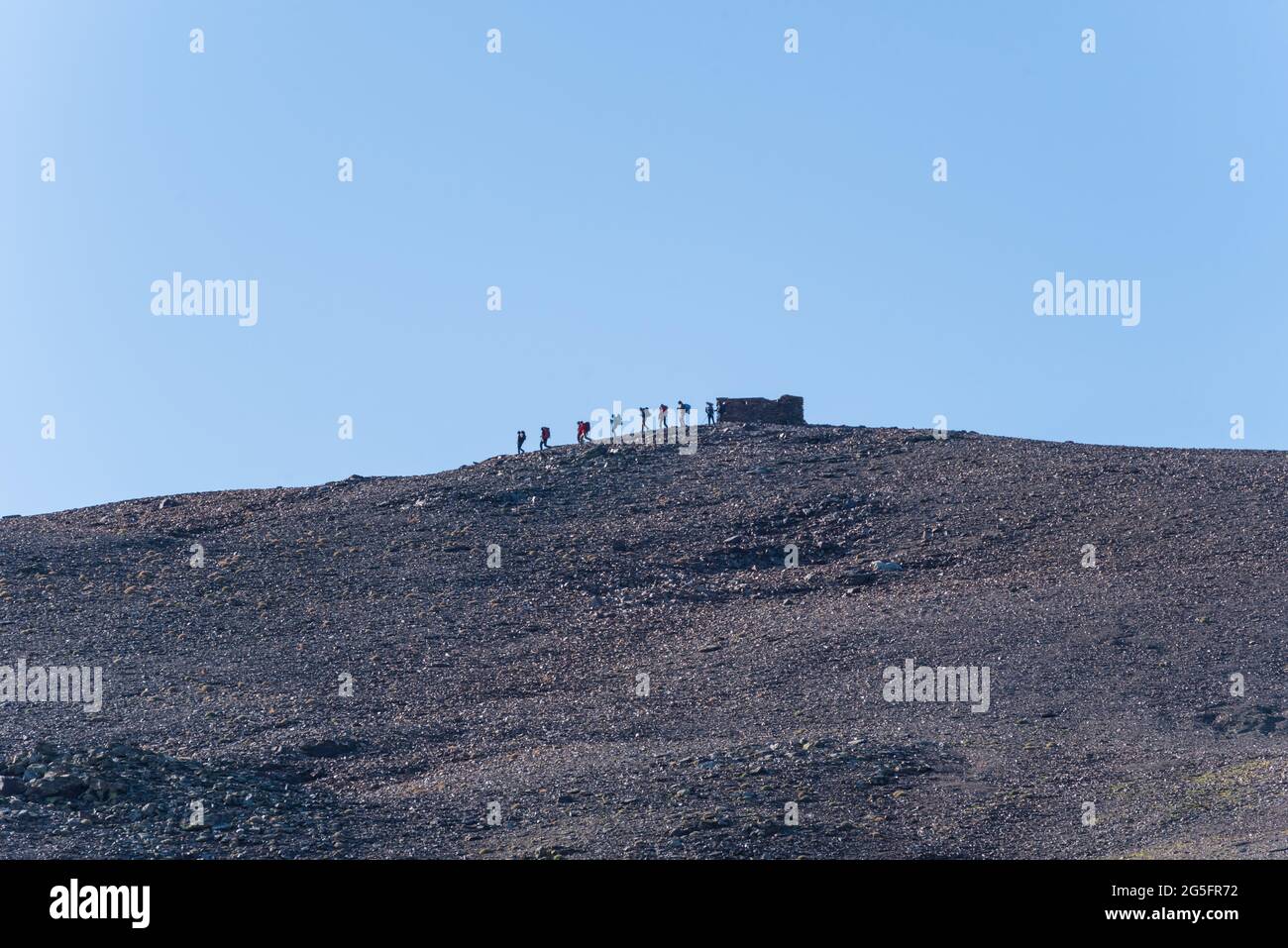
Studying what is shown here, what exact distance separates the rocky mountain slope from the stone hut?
1820 mm

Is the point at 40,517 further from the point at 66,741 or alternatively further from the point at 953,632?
the point at 953,632

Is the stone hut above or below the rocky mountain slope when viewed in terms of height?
above

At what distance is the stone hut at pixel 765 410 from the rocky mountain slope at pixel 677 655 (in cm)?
182

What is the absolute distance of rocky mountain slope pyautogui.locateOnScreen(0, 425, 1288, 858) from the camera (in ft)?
70.5

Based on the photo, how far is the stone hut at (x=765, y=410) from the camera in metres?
51.6

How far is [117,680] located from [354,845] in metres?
12.5

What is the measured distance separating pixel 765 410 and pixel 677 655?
20227mm

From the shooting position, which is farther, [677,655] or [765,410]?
[765,410]

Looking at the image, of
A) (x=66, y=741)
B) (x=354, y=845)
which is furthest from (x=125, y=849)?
(x=66, y=741)

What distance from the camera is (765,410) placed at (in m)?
51.8

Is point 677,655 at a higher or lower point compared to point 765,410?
lower

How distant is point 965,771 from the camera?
23.8 m

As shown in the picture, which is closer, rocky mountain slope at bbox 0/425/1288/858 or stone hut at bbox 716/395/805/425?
rocky mountain slope at bbox 0/425/1288/858
